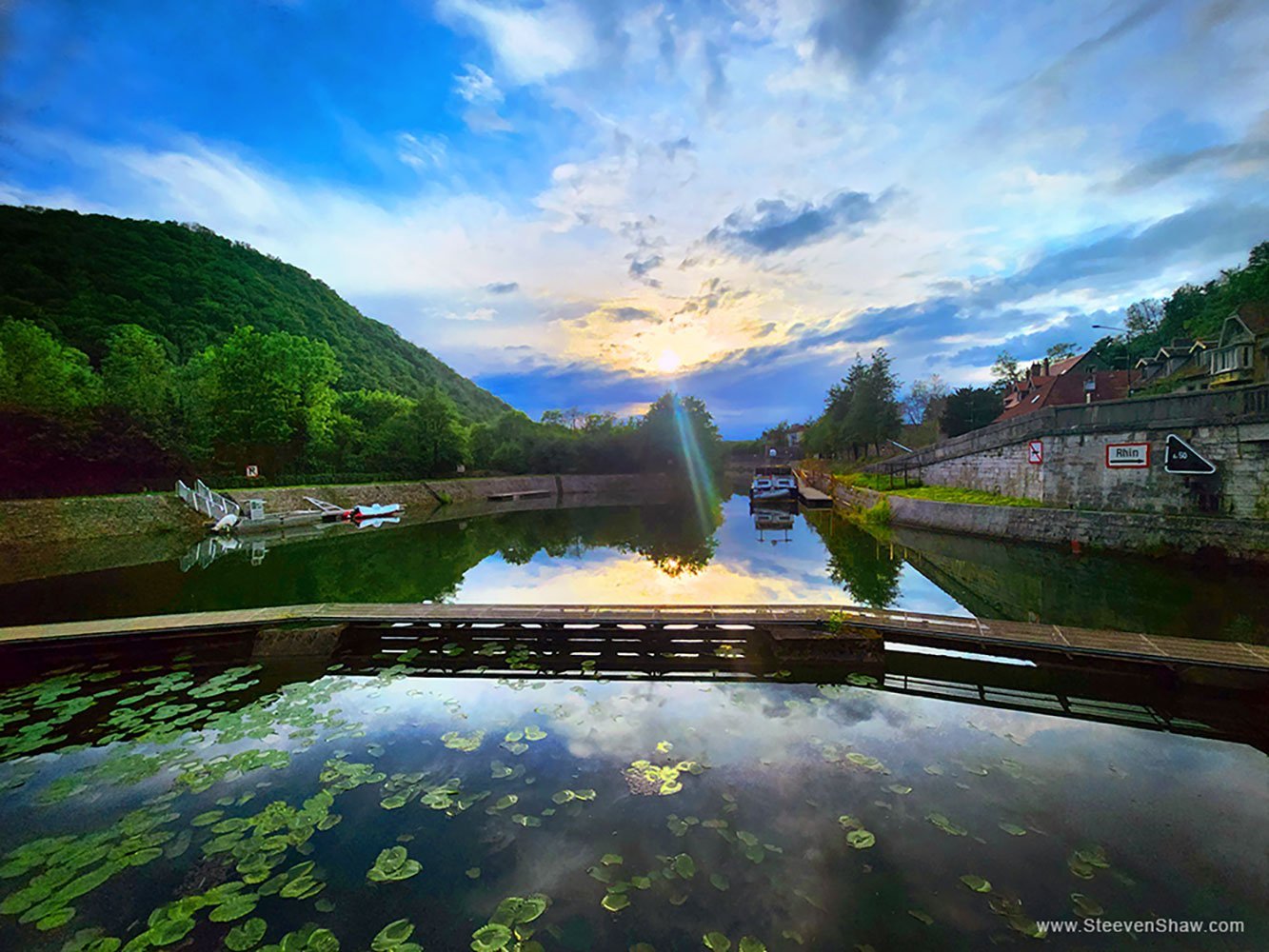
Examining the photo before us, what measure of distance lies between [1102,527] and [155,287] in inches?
3416

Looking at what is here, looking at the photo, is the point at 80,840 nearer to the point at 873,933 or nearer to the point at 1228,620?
the point at 873,933

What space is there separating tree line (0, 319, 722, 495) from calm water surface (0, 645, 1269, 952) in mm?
30024

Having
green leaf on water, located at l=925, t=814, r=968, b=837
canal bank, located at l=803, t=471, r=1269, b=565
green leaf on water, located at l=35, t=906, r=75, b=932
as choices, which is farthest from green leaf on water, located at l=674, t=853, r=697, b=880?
canal bank, located at l=803, t=471, r=1269, b=565

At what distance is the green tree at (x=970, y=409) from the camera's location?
1836 inches

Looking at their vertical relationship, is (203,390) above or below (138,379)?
above

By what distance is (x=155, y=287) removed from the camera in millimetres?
61312

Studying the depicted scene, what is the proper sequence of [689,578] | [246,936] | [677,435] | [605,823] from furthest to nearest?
[677,435] < [689,578] < [605,823] < [246,936]

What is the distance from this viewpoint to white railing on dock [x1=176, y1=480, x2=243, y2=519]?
27344 millimetres

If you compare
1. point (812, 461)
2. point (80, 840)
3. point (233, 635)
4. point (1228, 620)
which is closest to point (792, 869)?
point (80, 840)

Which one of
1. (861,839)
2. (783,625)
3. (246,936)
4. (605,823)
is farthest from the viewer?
(783,625)

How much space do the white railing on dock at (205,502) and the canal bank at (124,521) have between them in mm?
384

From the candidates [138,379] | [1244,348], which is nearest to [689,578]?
[138,379]

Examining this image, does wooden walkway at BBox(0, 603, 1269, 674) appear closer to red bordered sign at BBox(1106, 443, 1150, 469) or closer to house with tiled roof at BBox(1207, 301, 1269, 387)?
red bordered sign at BBox(1106, 443, 1150, 469)

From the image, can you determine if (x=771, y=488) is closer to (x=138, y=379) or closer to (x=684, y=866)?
(x=684, y=866)
